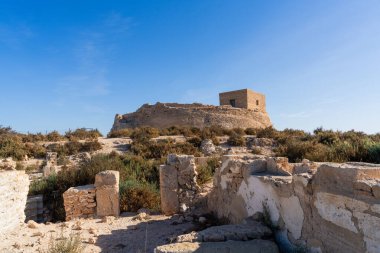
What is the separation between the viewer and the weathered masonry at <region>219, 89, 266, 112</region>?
3012 centimetres

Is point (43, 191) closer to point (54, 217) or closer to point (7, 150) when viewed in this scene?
point (54, 217)

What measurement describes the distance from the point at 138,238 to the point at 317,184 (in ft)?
11.6

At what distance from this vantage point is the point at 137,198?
7.80 meters

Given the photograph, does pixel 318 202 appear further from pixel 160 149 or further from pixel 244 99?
pixel 244 99


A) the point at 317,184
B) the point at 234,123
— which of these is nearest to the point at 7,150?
the point at 317,184

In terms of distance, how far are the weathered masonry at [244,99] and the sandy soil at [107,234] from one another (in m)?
24.4

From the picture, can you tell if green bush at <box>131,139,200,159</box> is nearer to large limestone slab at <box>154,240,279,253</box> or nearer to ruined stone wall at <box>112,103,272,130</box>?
ruined stone wall at <box>112,103,272,130</box>

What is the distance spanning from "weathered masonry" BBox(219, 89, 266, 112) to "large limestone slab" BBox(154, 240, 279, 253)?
1062 inches

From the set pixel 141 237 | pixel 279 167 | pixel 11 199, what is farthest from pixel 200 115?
pixel 279 167

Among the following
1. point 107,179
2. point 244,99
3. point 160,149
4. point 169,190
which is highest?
point 244,99

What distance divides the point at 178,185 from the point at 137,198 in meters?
1.18

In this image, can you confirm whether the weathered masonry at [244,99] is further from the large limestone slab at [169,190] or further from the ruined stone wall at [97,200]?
the ruined stone wall at [97,200]

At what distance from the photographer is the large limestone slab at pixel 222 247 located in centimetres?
336

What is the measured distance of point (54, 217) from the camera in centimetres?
817
